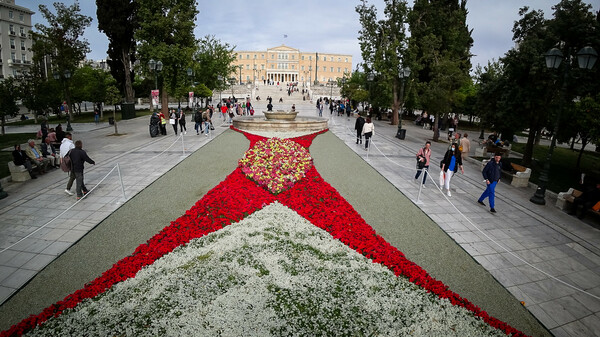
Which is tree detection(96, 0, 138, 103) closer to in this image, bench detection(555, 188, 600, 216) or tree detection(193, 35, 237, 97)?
tree detection(193, 35, 237, 97)

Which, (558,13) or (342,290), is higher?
(558,13)

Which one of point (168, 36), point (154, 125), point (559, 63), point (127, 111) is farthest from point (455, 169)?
point (127, 111)

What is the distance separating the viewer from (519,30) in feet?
119

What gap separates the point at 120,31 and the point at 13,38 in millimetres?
34246

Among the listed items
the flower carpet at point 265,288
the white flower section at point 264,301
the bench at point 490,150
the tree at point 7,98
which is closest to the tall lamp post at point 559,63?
the flower carpet at point 265,288

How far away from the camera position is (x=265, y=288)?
5273mm

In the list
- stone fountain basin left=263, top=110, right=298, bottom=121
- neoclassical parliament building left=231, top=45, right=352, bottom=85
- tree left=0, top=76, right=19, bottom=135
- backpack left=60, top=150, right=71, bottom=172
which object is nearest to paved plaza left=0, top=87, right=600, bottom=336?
backpack left=60, top=150, right=71, bottom=172

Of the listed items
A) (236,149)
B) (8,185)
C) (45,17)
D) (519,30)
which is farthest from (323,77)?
(8,185)

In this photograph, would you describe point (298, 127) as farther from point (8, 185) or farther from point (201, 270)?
point (201, 270)

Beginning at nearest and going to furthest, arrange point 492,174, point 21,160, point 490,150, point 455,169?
point 492,174, point 455,169, point 21,160, point 490,150

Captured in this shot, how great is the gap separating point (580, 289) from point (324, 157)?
35.4 ft

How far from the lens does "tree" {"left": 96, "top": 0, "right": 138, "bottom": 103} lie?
32.5 m

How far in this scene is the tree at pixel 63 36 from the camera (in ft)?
90.9

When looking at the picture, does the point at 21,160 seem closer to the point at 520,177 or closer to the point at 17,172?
the point at 17,172
